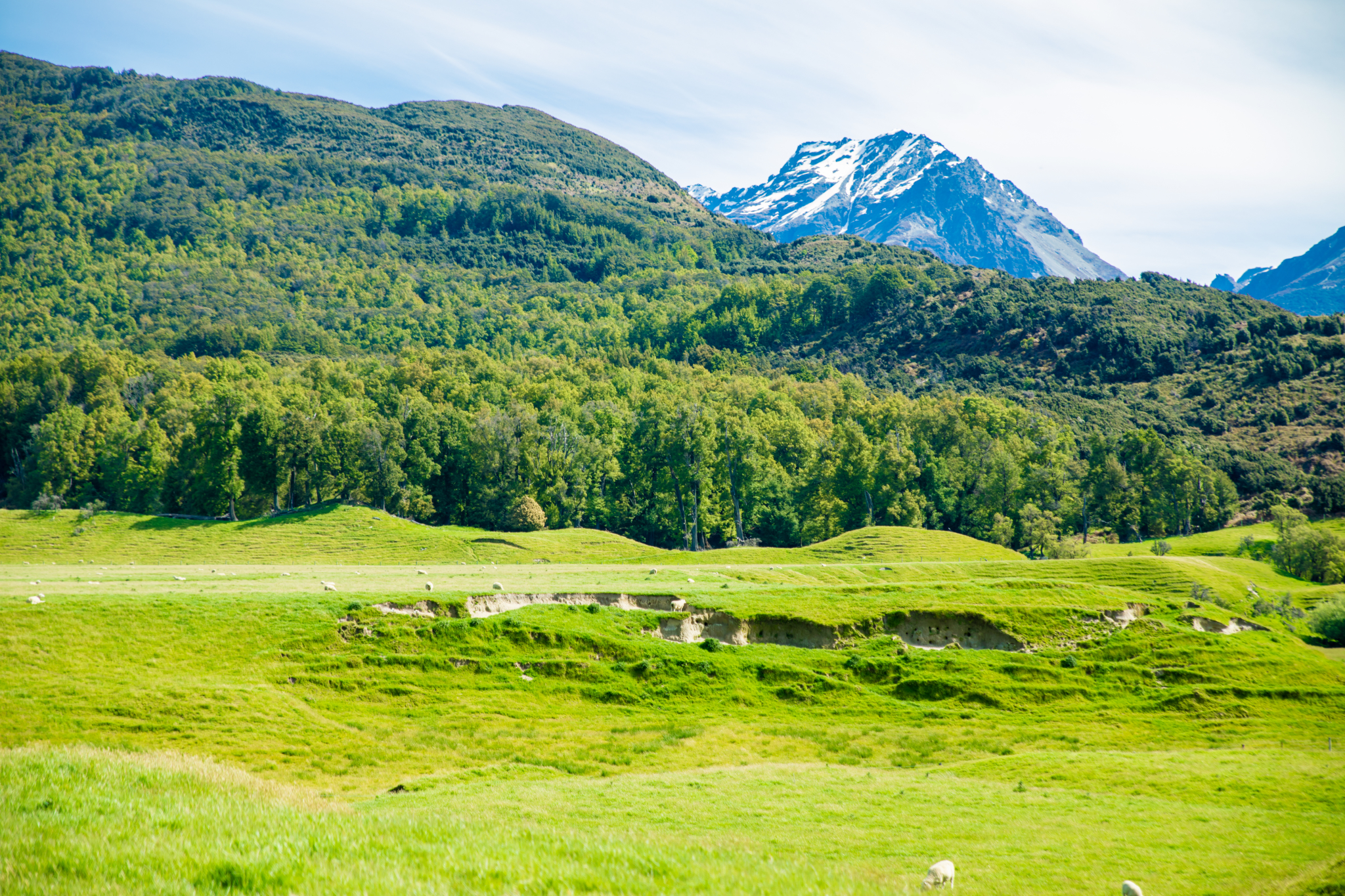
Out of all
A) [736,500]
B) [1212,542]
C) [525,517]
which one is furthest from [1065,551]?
[525,517]

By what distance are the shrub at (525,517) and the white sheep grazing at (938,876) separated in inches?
2962

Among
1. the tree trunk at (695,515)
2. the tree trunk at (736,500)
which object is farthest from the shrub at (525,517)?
the tree trunk at (736,500)

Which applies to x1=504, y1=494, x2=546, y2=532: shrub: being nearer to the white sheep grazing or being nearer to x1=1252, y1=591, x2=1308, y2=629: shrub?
x1=1252, y1=591, x2=1308, y2=629: shrub

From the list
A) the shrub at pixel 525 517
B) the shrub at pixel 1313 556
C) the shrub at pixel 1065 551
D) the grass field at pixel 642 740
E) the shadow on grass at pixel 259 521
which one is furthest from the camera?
the shrub at pixel 525 517

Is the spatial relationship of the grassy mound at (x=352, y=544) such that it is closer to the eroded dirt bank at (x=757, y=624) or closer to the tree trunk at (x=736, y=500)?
the tree trunk at (x=736, y=500)

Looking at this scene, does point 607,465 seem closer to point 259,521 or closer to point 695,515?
point 695,515

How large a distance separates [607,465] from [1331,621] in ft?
221

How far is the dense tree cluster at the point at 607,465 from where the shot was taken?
86.1 m

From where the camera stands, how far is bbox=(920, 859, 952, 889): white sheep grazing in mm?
12703

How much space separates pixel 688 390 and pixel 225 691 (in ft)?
337

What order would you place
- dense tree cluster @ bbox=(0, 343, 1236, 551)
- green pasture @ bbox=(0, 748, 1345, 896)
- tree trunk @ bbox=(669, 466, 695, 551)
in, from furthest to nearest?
tree trunk @ bbox=(669, 466, 695, 551), dense tree cluster @ bbox=(0, 343, 1236, 551), green pasture @ bbox=(0, 748, 1345, 896)

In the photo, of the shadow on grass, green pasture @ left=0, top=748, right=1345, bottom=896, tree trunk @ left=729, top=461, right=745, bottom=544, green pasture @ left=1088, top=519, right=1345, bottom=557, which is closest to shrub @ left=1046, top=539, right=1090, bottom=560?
A: green pasture @ left=1088, top=519, right=1345, bottom=557

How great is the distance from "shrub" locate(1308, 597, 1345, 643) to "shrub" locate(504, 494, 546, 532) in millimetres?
65946

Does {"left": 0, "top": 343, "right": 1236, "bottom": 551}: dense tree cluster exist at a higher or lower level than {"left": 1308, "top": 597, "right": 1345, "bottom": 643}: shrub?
higher
